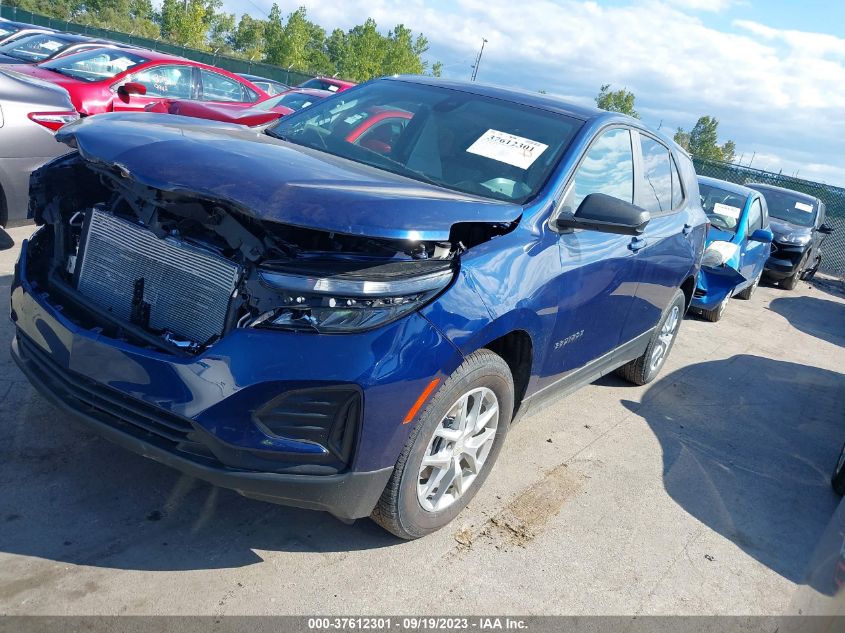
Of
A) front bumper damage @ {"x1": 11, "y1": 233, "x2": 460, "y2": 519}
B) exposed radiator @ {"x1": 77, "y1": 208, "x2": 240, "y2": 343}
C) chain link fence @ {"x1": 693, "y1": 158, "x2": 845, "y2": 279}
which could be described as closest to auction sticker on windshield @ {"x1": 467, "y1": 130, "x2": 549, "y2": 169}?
front bumper damage @ {"x1": 11, "y1": 233, "x2": 460, "y2": 519}

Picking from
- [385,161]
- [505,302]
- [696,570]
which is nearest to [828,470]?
[696,570]

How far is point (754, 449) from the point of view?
506cm

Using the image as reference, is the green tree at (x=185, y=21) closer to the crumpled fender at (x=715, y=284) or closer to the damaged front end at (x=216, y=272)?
the crumpled fender at (x=715, y=284)

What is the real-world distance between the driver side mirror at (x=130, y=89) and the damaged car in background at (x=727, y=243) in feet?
20.6

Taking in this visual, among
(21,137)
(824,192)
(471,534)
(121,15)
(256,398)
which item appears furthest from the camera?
(121,15)

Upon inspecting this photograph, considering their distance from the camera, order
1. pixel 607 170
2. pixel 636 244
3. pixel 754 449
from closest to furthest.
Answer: pixel 607 170, pixel 636 244, pixel 754 449

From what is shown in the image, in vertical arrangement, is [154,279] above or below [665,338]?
above

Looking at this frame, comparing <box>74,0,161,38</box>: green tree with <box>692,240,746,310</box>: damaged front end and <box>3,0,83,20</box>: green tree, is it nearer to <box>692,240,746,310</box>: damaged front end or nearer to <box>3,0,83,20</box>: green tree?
<box>3,0,83,20</box>: green tree

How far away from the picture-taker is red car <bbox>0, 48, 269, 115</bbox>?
8.29 m

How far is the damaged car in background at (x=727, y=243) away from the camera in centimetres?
856

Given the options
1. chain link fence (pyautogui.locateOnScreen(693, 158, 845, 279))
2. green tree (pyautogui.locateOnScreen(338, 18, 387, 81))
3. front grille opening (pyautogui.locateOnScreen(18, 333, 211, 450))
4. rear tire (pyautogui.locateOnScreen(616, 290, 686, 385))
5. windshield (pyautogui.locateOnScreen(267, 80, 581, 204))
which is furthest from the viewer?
green tree (pyautogui.locateOnScreen(338, 18, 387, 81))

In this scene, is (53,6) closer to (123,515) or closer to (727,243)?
(727,243)

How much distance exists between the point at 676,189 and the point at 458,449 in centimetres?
299

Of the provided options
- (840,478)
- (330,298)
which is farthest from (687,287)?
(330,298)
